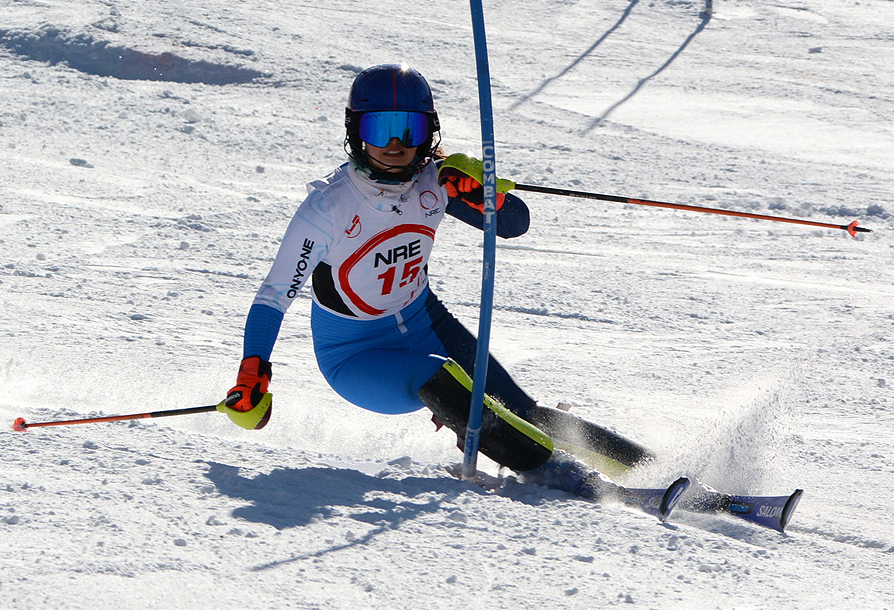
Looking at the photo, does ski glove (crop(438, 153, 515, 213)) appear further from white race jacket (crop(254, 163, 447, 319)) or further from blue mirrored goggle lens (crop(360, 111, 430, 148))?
blue mirrored goggle lens (crop(360, 111, 430, 148))

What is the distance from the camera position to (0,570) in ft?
7.89

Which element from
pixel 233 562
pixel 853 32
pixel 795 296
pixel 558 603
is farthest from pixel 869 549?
pixel 853 32

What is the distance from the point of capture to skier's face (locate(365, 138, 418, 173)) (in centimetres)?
340

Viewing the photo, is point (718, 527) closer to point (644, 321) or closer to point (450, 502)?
point (450, 502)

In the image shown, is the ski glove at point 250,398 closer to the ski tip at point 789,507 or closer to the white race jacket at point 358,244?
the white race jacket at point 358,244

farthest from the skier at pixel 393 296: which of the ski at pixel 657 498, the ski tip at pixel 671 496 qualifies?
the ski tip at pixel 671 496

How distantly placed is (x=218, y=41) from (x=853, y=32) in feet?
30.0

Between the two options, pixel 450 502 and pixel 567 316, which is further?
pixel 567 316

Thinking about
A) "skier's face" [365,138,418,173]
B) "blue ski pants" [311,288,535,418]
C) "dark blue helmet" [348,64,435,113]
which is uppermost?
"dark blue helmet" [348,64,435,113]

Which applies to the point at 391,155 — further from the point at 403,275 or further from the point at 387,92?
the point at 403,275

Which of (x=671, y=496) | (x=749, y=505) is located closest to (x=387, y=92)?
(x=671, y=496)

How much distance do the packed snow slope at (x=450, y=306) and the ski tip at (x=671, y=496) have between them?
0.17 feet

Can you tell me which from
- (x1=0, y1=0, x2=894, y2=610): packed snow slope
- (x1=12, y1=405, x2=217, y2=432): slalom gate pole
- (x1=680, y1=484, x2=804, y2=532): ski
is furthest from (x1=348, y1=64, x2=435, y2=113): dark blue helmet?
(x1=680, y1=484, x2=804, y2=532): ski

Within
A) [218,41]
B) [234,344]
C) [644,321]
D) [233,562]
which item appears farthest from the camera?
[218,41]
